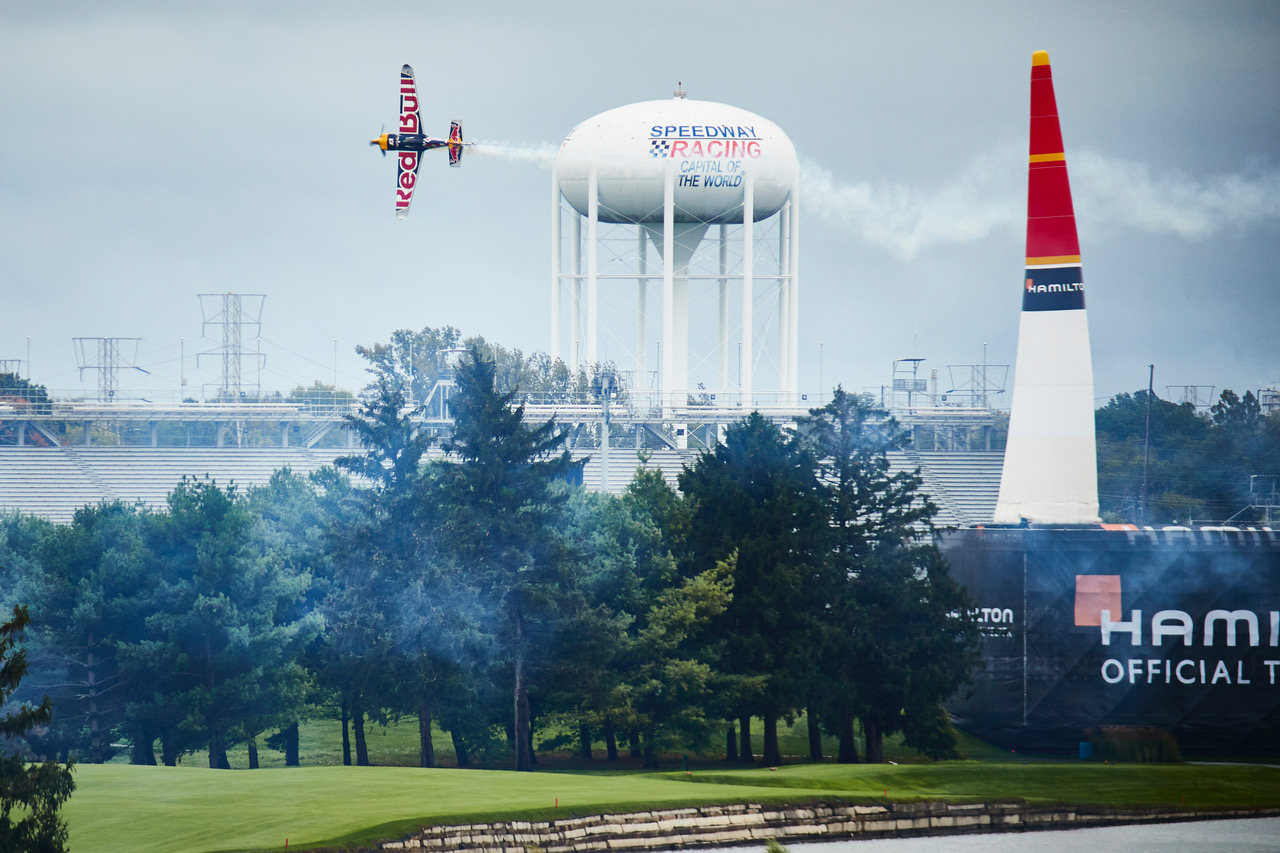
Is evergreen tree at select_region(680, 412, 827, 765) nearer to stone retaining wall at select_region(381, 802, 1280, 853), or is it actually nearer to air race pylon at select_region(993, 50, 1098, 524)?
air race pylon at select_region(993, 50, 1098, 524)

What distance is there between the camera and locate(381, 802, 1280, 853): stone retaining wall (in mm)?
30156

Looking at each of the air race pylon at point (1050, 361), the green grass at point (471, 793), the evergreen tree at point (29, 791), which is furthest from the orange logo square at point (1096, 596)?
the evergreen tree at point (29, 791)

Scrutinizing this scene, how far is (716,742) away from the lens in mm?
48219

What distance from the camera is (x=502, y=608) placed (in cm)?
3969

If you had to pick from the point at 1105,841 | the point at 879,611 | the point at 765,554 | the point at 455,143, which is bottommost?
the point at 1105,841

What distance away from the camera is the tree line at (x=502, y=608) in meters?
39.5

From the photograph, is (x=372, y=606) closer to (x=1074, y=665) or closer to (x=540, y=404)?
(x=1074, y=665)

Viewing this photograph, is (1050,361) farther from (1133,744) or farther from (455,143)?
(455,143)

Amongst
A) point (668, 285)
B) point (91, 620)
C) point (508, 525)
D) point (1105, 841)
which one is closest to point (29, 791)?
point (508, 525)

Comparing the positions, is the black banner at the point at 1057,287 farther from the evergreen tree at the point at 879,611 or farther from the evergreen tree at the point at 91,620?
the evergreen tree at the point at 91,620

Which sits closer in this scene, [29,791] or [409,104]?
[29,791]

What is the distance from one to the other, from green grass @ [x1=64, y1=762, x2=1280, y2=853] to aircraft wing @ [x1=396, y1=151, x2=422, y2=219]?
102 feet

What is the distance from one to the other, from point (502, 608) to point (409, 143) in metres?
28.9

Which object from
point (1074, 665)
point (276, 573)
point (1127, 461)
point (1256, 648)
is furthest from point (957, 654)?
point (1127, 461)
